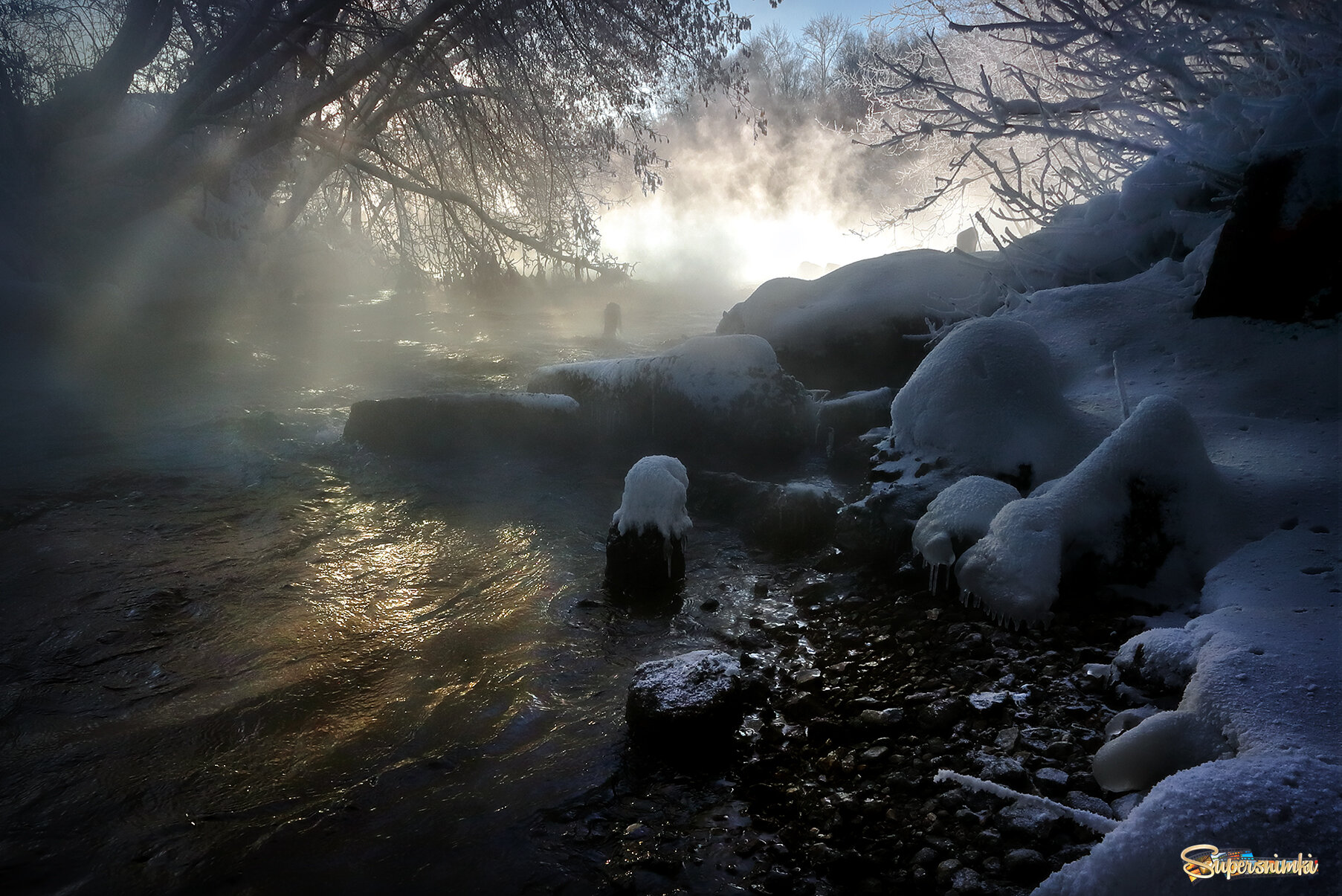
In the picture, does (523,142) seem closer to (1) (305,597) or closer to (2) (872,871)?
(1) (305,597)

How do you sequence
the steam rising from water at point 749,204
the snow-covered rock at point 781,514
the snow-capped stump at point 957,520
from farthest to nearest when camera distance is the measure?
the steam rising from water at point 749,204
the snow-covered rock at point 781,514
the snow-capped stump at point 957,520

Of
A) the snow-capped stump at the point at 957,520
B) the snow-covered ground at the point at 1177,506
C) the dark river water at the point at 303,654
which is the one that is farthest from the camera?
the snow-capped stump at the point at 957,520

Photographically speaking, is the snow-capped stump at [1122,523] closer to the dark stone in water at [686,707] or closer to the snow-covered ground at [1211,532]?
the snow-covered ground at [1211,532]

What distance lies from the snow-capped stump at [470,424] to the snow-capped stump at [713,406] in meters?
0.42

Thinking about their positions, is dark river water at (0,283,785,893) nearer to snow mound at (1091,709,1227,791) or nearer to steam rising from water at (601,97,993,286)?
snow mound at (1091,709,1227,791)

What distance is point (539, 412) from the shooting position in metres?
9.34

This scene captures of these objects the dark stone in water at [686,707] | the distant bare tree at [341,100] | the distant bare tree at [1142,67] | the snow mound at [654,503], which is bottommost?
the dark stone in water at [686,707]

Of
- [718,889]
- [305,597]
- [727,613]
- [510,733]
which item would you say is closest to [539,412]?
[305,597]

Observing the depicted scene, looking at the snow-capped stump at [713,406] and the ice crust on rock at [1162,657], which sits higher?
the snow-capped stump at [713,406]

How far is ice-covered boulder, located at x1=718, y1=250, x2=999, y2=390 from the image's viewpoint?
1015cm

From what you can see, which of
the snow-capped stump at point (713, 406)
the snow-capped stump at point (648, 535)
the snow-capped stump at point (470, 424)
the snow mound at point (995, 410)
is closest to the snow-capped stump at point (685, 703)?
the snow-capped stump at point (648, 535)

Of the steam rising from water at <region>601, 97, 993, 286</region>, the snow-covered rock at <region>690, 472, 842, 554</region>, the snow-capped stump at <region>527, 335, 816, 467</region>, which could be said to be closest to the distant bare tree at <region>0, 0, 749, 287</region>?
the snow-capped stump at <region>527, 335, 816, 467</region>

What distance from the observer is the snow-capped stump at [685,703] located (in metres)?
3.72

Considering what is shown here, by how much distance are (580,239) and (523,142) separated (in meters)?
1.84
